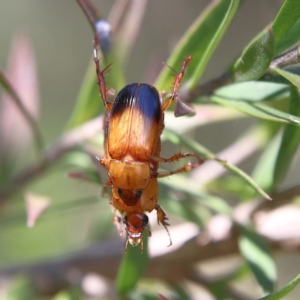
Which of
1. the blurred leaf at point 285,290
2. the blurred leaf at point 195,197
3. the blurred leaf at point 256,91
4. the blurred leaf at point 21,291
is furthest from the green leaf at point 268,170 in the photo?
the blurred leaf at point 21,291

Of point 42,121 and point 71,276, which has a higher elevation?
point 71,276

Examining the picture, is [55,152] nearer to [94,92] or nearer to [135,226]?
[94,92]

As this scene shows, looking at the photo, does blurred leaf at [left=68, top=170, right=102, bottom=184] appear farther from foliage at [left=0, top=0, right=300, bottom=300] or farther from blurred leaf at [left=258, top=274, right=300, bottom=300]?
blurred leaf at [left=258, top=274, right=300, bottom=300]

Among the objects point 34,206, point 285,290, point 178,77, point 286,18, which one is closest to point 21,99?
point 34,206

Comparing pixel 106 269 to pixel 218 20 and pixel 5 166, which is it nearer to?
pixel 5 166

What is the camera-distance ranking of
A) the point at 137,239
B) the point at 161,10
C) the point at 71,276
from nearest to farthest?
the point at 137,239 → the point at 71,276 → the point at 161,10

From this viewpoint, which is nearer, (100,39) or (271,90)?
(271,90)

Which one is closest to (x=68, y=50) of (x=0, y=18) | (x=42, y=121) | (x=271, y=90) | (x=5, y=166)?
(x=0, y=18)

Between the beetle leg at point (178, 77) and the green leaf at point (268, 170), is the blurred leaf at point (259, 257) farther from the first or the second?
the beetle leg at point (178, 77)
